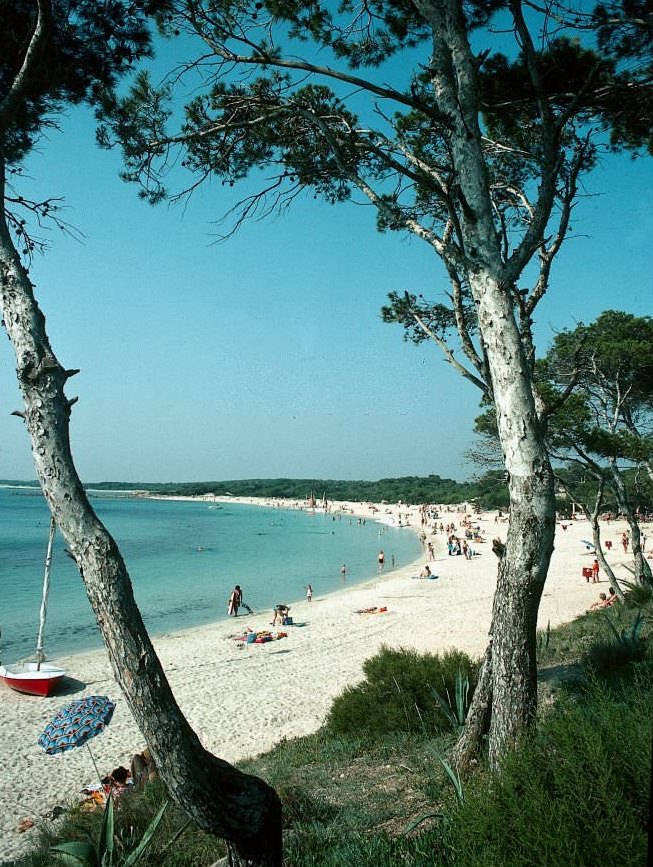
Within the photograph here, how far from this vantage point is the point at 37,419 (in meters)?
2.84

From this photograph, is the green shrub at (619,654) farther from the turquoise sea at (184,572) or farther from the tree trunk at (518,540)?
the turquoise sea at (184,572)

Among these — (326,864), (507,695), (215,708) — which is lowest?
(215,708)

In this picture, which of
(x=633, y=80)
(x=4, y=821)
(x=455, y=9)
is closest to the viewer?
(x=455, y=9)

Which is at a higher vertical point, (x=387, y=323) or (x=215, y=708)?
(x=387, y=323)

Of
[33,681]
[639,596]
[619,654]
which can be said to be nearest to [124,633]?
[619,654]

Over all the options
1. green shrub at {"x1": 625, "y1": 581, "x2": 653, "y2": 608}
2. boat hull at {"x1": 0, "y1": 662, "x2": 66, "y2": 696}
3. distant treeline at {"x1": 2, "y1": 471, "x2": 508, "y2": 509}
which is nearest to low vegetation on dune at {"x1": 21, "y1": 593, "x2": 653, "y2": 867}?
green shrub at {"x1": 625, "y1": 581, "x2": 653, "y2": 608}

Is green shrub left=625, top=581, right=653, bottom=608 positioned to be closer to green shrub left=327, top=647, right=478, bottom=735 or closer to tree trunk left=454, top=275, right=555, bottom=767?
green shrub left=327, top=647, right=478, bottom=735

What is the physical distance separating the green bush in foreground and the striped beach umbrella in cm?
556

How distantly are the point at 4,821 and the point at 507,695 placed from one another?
698cm

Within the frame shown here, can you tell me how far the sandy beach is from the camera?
9102 mm

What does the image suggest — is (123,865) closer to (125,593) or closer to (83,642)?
(125,593)

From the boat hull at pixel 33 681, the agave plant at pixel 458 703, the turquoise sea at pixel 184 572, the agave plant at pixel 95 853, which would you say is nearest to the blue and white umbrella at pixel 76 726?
the agave plant at pixel 95 853

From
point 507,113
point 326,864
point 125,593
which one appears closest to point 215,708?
point 326,864

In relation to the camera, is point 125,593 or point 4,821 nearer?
point 125,593
